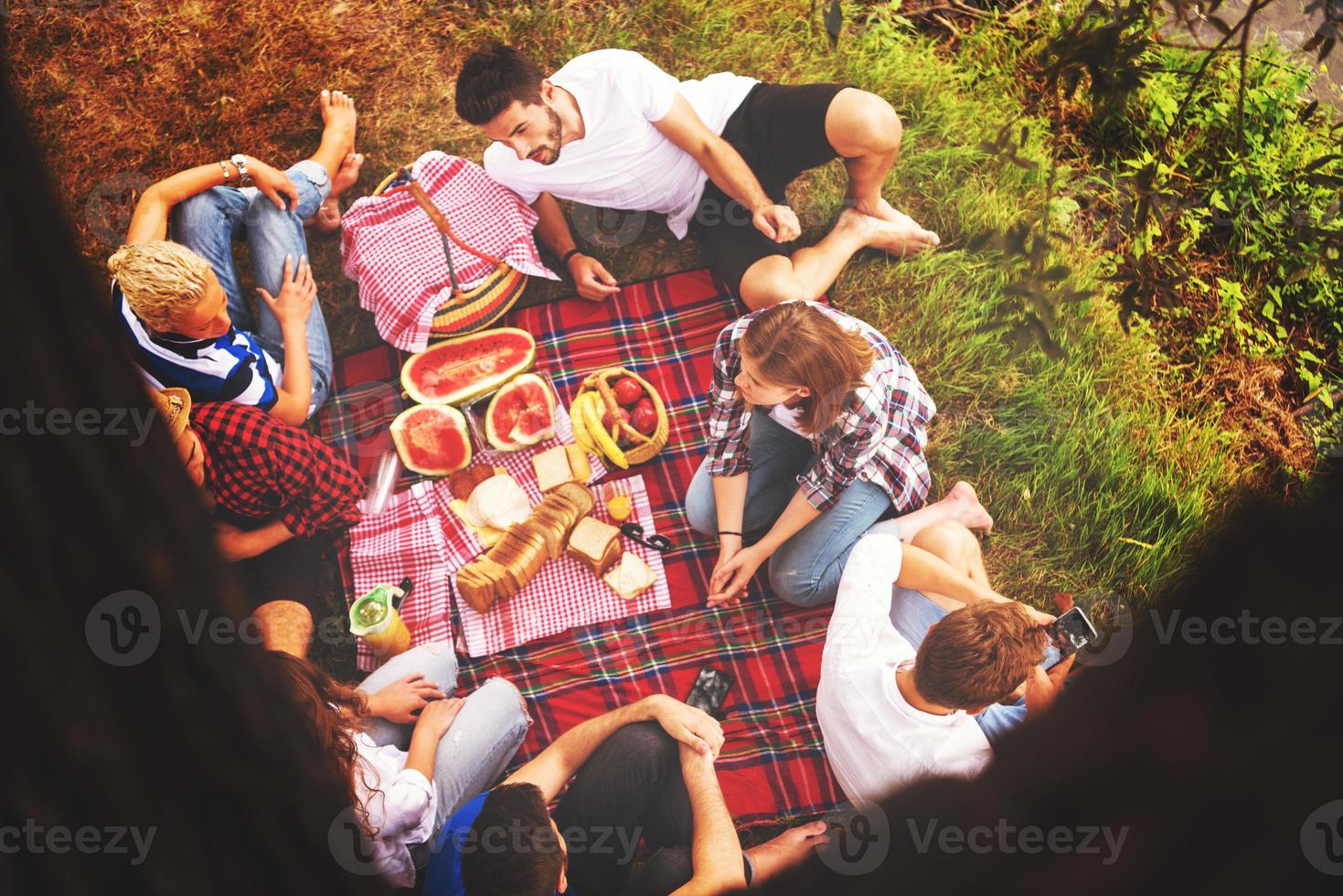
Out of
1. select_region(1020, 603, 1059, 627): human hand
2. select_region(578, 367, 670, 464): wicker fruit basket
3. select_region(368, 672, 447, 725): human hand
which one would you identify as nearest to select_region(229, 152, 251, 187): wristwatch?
select_region(578, 367, 670, 464): wicker fruit basket

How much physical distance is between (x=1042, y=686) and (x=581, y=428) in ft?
6.12

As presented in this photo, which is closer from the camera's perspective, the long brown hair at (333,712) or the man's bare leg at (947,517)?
the long brown hair at (333,712)

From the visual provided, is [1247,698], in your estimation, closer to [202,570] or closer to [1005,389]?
[202,570]

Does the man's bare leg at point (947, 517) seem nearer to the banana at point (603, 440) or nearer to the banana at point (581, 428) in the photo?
the banana at point (603, 440)

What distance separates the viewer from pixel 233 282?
142 inches

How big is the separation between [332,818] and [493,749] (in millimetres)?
2490

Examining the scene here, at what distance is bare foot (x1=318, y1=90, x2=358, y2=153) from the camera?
4.04 m

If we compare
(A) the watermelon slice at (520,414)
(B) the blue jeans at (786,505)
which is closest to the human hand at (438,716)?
(A) the watermelon slice at (520,414)

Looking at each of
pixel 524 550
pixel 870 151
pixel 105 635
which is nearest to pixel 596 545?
pixel 524 550

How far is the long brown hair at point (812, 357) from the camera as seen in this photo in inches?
127

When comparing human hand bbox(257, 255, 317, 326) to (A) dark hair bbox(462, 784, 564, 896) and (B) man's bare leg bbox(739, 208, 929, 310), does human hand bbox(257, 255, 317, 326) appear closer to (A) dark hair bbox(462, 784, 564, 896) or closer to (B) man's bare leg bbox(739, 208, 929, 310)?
(B) man's bare leg bbox(739, 208, 929, 310)

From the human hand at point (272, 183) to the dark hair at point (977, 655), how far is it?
3.01m

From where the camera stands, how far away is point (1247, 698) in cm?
81
